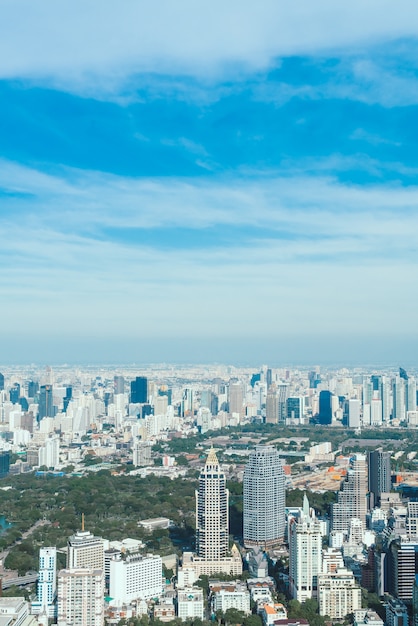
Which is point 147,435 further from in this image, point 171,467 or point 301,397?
point 301,397

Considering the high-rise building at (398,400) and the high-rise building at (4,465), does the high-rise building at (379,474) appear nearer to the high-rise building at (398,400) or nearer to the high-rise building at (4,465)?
the high-rise building at (4,465)

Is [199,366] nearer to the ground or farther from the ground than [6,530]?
farther from the ground

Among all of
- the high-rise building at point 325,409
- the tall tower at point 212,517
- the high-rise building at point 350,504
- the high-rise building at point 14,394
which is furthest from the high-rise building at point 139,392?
the tall tower at point 212,517

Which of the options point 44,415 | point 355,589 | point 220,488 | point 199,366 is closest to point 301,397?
point 44,415

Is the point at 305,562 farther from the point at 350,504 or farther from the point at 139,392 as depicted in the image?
the point at 139,392

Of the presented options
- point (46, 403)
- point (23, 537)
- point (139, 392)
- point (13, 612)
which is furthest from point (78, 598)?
point (139, 392)

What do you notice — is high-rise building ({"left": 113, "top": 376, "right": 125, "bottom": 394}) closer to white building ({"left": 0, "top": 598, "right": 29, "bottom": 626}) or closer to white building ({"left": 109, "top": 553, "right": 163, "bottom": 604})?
white building ({"left": 109, "top": 553, "right": 163, "bottom": 604})

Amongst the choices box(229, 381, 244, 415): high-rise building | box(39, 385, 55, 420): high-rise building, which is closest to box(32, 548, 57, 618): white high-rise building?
box(39, 385, 55, 420): high-rise building
